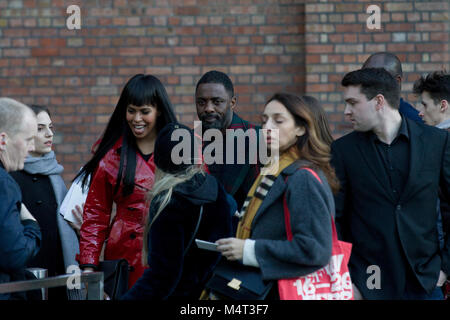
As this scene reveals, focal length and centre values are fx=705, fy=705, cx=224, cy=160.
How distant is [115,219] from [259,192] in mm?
1210

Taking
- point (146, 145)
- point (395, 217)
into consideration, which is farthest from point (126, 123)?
point (395, 217)

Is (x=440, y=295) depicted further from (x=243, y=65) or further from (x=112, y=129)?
(x=243, y=65)

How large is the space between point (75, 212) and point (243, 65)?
266cm

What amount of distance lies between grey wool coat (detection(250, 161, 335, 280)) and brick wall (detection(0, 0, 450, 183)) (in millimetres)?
3662

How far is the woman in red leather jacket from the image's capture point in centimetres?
383

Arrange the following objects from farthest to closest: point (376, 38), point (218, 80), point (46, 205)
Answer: point (376, 38) → point (218, 80) → point (46, 205)

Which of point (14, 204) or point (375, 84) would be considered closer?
point (14, 204)

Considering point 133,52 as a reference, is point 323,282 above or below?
below

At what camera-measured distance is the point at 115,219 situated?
3902 mm

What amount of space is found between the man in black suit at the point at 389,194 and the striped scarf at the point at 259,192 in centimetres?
52

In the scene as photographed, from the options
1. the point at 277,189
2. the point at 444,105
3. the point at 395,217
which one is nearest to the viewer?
the point at 277,189

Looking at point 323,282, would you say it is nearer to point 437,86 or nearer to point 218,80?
A: point 437,86

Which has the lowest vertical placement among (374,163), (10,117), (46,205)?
(46,205)

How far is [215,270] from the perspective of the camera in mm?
2920
